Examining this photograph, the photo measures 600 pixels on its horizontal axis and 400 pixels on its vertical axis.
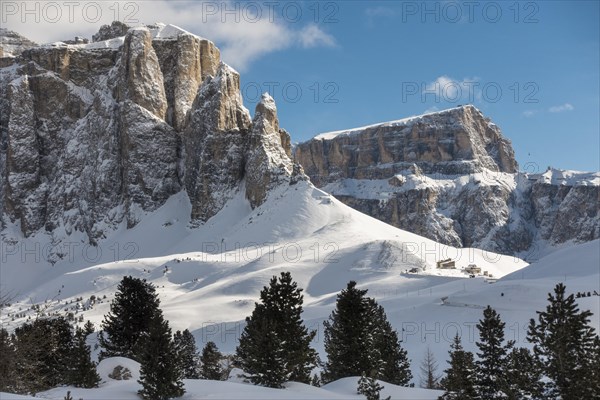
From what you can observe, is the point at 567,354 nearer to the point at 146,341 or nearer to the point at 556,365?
the point at 556,365

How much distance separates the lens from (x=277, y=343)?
1377 inches

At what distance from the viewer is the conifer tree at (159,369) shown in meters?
31.2

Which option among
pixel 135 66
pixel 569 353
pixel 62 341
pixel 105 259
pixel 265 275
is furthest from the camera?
pixel 135 66

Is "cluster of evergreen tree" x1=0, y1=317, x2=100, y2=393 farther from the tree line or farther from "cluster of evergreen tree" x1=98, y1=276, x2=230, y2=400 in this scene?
"cluster of evergreen tree" x1=98, y1=276, x2=230, y2=400

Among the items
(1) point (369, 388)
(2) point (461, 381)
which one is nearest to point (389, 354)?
(1) point (369, 388)

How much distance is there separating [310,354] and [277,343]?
366 centimetres

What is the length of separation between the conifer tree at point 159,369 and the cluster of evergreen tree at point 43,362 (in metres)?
4.51

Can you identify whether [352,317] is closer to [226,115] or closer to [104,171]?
[226,115]

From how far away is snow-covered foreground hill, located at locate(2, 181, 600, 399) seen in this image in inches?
2569

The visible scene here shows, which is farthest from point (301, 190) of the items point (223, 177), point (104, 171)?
point (104, 171)

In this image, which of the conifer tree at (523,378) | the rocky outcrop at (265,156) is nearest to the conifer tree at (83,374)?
the conifer tree at (523,378)

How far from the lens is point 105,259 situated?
17312 centimetres

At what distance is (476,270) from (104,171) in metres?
126

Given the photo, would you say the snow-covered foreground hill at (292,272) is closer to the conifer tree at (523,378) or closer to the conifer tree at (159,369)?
the conifer tree at (159,369)
